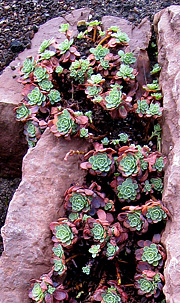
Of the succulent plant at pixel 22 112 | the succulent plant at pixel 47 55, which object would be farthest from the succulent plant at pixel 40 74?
the succulent plant at pixel 22 112

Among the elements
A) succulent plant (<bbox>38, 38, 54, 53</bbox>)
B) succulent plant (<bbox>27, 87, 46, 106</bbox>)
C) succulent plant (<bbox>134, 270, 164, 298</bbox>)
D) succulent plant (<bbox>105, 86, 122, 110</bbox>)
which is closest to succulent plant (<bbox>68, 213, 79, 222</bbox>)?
succulent plant (<bbox>134, 270, 164, 298</bbox>)

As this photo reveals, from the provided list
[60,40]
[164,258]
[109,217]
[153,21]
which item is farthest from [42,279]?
[153,21]

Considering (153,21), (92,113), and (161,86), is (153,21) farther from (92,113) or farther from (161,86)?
(92,113)

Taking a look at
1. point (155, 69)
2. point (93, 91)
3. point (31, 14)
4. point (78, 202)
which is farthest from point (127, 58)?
point (31, 14)

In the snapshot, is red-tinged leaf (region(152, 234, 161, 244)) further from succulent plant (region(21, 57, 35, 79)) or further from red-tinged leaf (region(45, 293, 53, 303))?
succulent plant (region(21, 57, 35, 79))

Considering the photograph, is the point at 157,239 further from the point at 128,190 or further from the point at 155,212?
the point at 128,190

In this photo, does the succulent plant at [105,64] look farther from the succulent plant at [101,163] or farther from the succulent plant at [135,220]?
the succulent plant at [135,220]
